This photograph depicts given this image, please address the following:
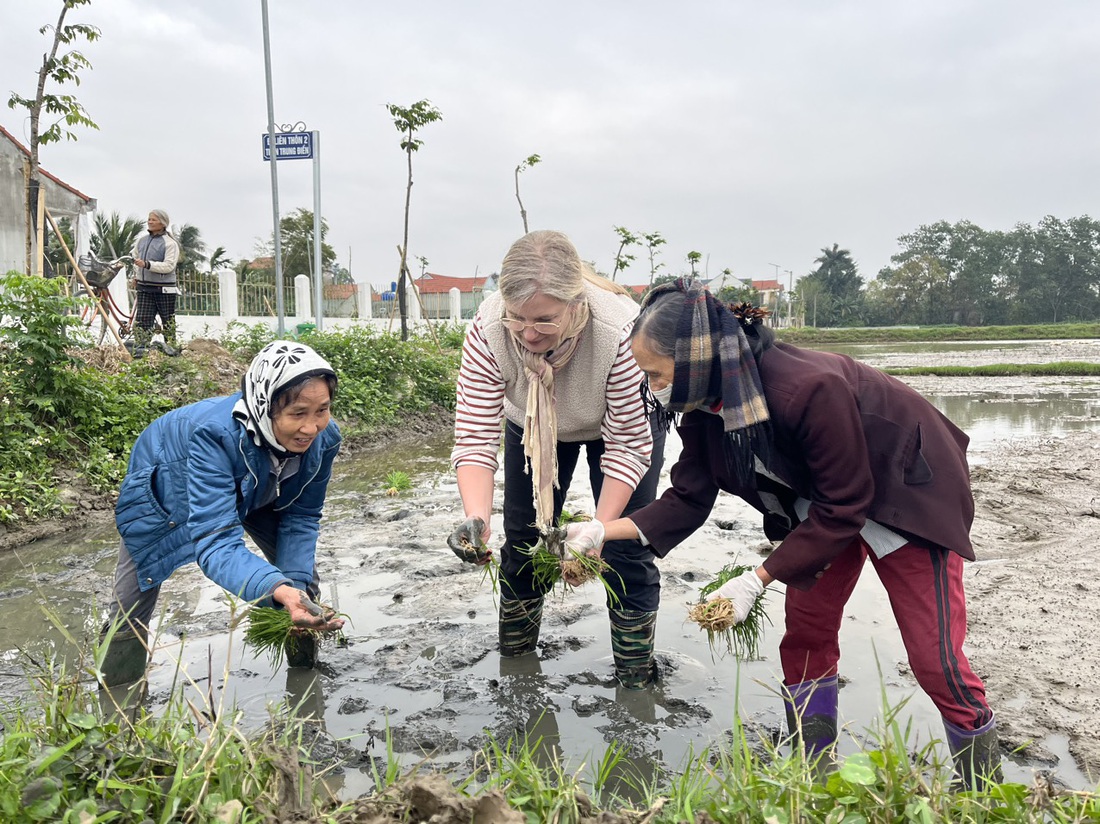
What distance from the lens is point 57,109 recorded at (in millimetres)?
10094

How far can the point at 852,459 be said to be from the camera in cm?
240

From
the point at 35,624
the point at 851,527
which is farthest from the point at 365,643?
the point at 851,527

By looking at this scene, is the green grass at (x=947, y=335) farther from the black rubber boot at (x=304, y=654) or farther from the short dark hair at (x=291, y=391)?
the short dark hair at (x=291, y=391)

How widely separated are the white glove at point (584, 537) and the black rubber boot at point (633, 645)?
596 mm

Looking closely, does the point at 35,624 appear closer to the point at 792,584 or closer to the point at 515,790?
the point at 515,790

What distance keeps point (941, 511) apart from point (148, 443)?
9.18ft

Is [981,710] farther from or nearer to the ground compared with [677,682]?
farther from the ground

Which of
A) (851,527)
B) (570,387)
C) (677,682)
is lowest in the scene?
(677,682)

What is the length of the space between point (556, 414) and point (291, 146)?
38.6 ft

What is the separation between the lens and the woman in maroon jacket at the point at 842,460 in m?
2.43

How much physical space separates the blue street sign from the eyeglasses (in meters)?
11.6

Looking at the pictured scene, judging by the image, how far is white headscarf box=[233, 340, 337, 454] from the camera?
294 cm

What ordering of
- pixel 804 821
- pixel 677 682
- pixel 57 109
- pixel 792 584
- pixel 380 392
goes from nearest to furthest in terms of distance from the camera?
pixel 804 821
pixel 792 584
pixel 677 682
pixel 57 109
pixel 380 392

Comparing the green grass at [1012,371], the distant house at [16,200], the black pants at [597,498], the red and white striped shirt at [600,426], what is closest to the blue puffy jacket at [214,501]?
the red and white striped shirt at [600,426]
